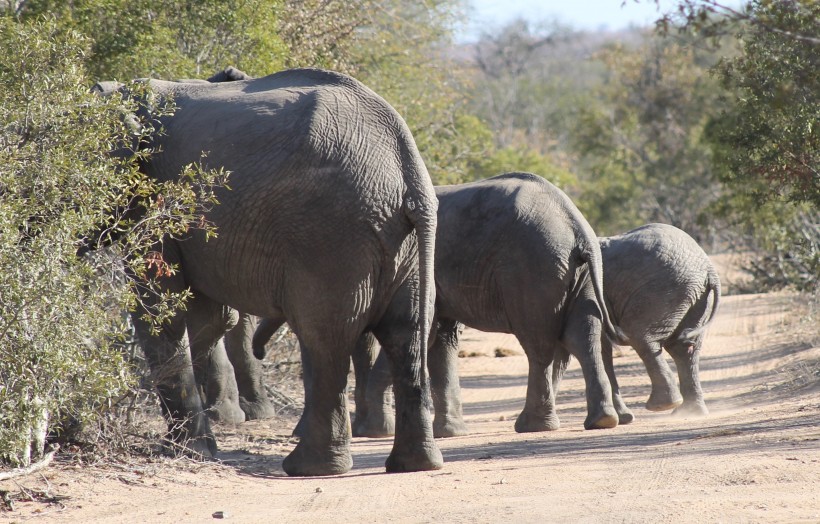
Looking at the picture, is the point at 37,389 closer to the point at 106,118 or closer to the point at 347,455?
the point at 106,118

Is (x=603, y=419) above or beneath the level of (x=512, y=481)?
above

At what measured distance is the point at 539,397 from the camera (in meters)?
9.30

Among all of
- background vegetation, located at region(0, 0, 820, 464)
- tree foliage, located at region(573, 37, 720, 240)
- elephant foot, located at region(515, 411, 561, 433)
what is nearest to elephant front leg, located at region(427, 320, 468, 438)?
elephant foot, located at region(515, 411, 561, 433)

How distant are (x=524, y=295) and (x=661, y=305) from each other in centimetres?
177

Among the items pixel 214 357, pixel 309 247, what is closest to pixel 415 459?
pixel 309 247

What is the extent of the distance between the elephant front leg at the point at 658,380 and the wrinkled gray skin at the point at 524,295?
1.18 metres

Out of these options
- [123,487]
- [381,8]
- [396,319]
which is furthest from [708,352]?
[123,487]

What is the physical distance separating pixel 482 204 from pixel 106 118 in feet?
13.0

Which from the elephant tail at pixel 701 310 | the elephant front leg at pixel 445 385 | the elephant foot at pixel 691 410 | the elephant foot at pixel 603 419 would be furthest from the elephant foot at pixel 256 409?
the elephant tail at pixel 701 310

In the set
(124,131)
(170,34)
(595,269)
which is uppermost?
(170,34)

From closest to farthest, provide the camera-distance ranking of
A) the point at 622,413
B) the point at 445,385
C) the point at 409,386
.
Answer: the point at 409,386 < the point at 445,385 < the point at 622,413

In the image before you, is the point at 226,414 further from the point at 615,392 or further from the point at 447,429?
the point at 615,392

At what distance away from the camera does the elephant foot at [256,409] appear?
9961 mm

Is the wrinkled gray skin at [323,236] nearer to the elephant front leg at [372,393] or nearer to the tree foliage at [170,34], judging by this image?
the elephant front leg at [372,393]
